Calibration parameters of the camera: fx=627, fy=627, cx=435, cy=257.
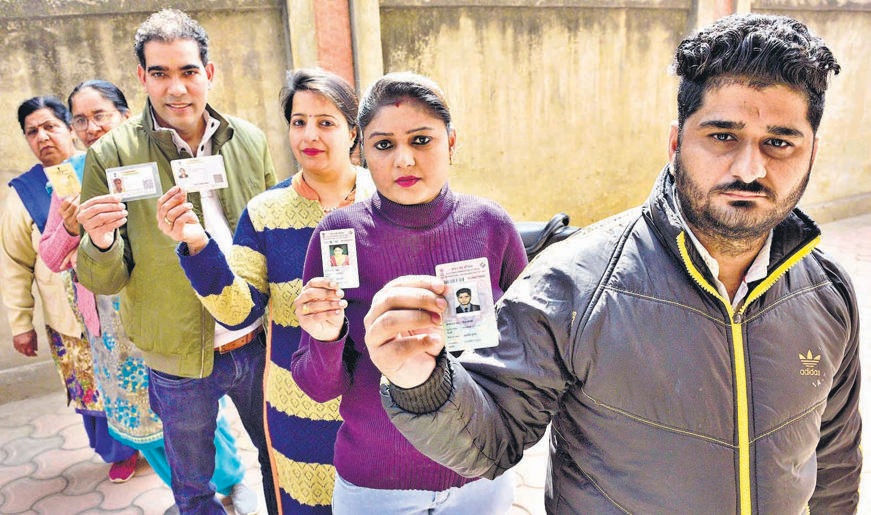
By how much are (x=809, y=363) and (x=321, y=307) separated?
3.62 ft

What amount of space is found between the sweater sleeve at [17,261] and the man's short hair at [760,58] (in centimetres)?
370

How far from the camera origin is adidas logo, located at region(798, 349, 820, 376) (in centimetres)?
129

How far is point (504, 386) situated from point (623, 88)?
6.76 meters

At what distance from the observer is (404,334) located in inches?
46.1

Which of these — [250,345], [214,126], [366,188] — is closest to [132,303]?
[250,345]

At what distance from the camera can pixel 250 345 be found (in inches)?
104

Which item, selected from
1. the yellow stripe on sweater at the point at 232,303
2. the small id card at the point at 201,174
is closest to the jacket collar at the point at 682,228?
the yellow stripe on sweater at the point at 232,303

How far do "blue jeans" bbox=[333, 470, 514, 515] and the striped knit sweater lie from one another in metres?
0.37

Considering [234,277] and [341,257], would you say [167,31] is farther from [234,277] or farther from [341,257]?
[341,257]

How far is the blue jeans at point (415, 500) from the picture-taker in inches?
66.1

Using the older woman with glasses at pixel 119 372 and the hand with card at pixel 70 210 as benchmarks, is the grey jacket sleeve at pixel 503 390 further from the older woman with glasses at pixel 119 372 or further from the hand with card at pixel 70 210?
the older woman with glasses at pixel 119 372

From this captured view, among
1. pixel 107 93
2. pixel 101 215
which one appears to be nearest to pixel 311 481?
pixel 101 215

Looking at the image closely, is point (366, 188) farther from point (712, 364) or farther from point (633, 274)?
point (712, 364)

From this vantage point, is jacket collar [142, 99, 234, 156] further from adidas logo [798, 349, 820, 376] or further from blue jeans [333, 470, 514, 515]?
adidas logo [798, 349, 820, 376]
